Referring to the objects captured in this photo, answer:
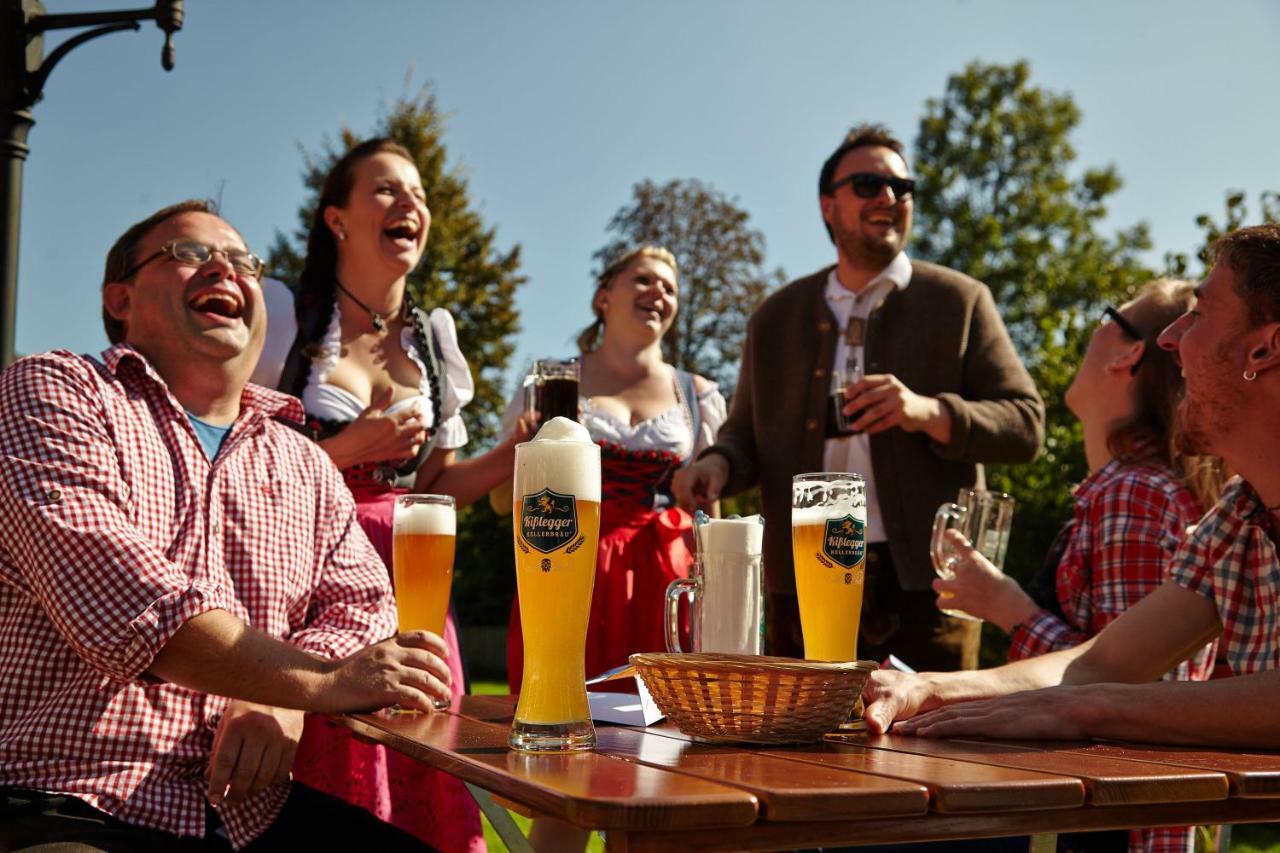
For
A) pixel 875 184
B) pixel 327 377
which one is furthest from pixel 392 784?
pixel 875 184

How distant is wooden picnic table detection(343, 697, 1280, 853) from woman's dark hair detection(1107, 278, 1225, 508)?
58.0 inches

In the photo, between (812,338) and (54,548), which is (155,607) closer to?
(54,548)

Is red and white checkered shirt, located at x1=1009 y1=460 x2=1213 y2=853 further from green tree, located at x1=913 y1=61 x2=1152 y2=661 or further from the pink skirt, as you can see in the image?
green tree, located at x1=913 y1=61 x2=1152 y2=661

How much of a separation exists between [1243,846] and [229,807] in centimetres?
531

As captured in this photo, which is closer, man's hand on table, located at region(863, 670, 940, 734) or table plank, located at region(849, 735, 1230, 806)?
table plank, located at region(849, 735, 1230, 806)

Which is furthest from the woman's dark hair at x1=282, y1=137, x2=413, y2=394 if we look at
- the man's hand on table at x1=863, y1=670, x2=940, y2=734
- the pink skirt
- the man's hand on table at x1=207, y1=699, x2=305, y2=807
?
the man's hand on table at x1=863, y1=670, x2=940, y2=734

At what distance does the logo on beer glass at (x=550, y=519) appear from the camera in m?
1.46

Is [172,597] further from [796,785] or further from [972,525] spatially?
[972,525]

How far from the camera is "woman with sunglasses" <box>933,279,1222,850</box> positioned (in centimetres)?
276

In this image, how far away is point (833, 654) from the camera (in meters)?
1.85

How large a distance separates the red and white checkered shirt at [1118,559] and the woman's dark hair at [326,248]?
2237 mm

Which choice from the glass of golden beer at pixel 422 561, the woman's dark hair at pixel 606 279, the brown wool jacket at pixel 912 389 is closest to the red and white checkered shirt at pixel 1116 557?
the brown wool jacket at pixel 912 389

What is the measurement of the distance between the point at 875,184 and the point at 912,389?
73cm

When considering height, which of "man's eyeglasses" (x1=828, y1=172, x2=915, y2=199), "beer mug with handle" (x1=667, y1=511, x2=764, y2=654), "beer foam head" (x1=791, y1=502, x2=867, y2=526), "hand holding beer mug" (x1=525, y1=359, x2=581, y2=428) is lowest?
"beer mug with handle" (x1=667, y1=511, x2=764, y2=654)
